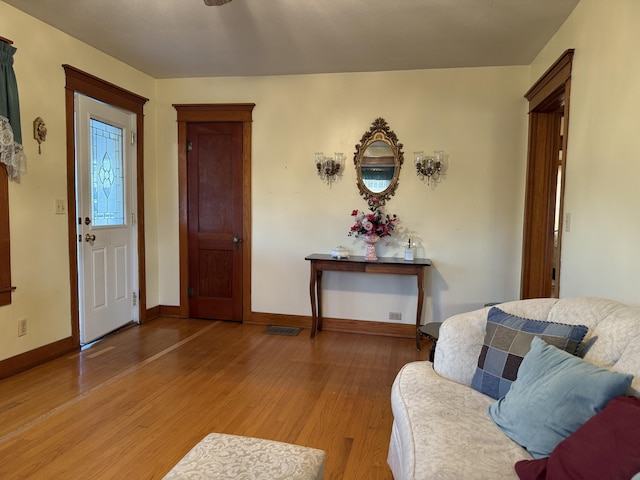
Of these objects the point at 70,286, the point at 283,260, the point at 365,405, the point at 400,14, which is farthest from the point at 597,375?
the point at 70,286

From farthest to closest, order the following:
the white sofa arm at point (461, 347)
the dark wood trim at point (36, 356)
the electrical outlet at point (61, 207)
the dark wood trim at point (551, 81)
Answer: the electrical outlet at point (61, 207)
the dark wood trim at point (36, 356)
the dark wood trim at point (551, 81)
the white sofa arm at point (461, 347)

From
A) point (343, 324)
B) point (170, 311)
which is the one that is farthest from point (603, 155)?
point (170, 311)

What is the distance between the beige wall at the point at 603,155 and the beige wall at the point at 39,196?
148 inches

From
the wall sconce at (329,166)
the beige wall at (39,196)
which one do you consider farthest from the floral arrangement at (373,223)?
the beige wall at (39,196)

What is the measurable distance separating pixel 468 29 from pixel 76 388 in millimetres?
3755

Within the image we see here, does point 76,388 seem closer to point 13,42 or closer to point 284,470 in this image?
point 284,470

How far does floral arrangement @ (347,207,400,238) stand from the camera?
12.9 feet

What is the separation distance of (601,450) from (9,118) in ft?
11.8

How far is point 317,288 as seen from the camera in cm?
428

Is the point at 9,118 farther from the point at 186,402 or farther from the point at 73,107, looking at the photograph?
the point at 186,402

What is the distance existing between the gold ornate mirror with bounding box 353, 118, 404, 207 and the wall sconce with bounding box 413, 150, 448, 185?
173mm

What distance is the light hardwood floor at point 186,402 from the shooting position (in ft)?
6.75

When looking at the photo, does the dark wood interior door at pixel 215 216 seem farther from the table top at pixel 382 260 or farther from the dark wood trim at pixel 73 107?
the table top at pixel 382 260

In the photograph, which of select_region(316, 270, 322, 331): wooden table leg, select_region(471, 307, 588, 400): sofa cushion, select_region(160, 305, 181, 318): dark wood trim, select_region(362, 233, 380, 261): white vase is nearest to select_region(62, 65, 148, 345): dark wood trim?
select_region(160, 305, 181, 318): dark wood trim
